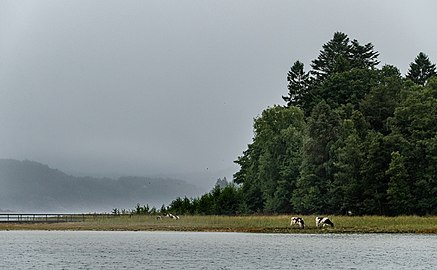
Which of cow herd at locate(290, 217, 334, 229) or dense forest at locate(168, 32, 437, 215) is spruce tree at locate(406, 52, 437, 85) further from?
cow herd at locate(290, 217, 334, 229)

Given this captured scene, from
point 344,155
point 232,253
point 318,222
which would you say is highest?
point 344,155

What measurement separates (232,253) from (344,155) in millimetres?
51350

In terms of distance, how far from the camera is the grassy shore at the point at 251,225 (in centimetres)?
8175

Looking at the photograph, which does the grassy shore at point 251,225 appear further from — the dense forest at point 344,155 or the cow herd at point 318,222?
the dense forest at point 344,155

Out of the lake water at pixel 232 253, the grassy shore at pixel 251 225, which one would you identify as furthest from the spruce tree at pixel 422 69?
the lake water at pixel 232 253

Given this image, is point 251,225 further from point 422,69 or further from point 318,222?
point 422,69

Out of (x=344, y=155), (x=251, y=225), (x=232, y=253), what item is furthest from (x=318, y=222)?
(x=232, y=253)

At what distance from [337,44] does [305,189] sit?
228 ft

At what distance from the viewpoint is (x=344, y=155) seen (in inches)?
4107

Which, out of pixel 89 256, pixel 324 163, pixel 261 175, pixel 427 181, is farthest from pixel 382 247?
pixel 261 175

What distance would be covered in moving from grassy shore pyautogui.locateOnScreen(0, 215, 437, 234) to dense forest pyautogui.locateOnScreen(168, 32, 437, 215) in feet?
30.8

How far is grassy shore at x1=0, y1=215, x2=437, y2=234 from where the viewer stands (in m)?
81.8

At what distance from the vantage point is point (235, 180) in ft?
512

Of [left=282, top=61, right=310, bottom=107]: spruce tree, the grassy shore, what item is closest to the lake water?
the grassy shore
